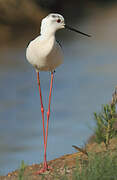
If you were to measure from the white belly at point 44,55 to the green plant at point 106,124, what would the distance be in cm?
120

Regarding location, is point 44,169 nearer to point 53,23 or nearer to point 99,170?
point 99,170

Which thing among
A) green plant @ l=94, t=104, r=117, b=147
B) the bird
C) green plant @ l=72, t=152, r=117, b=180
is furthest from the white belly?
green plant @ l=72, t=152, r=117, b=180

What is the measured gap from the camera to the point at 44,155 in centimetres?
615

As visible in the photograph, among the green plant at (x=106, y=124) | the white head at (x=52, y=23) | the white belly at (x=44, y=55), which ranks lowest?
the green plant at (x=106, y=124)

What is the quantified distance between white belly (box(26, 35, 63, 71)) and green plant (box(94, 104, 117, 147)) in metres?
1.20

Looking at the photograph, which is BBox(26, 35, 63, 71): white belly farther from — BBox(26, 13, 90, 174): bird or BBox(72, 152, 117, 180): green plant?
BBox(72, 152, 117, 180): green plant

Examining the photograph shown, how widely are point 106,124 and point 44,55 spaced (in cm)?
174

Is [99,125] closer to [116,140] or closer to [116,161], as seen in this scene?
[116,140]

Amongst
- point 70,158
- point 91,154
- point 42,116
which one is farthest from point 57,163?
point 91,154

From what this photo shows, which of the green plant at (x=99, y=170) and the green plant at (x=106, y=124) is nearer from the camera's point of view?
the green plant at (x=99, y=170)

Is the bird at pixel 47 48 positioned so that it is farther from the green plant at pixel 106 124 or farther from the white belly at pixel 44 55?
the green plant at pixel 106 124

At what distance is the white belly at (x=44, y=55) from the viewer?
5.73m

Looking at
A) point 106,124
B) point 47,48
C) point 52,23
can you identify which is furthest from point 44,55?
point 106,124

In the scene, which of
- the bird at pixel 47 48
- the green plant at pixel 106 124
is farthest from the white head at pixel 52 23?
the green plant at pixel 106 124
